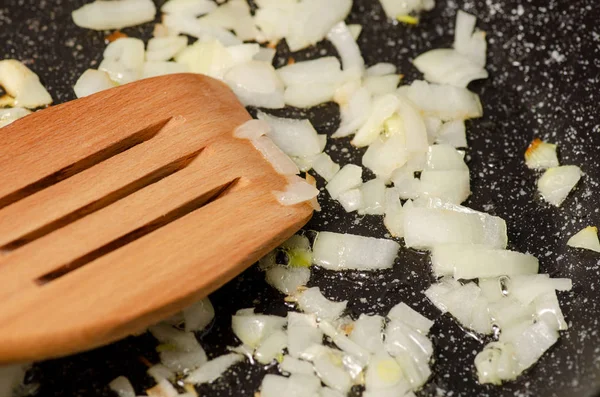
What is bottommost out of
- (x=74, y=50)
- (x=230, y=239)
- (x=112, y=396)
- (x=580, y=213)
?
(x=112, y=396)

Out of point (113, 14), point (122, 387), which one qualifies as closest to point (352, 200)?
point (122, 387)

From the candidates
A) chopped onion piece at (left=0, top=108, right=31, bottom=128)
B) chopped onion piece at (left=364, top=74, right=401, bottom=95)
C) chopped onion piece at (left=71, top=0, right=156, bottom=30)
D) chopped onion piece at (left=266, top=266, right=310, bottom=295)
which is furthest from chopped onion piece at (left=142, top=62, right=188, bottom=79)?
chopped onion piece at (left=266, top=266, right=310, bottom=295)

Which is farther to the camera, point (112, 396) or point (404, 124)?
point (404, 124)

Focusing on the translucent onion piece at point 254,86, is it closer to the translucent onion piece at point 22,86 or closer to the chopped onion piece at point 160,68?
the chopped onion piece at point 160,68

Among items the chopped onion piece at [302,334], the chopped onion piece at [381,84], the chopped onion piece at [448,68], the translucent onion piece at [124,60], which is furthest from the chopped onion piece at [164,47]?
the chopped onion piece at [302,334]

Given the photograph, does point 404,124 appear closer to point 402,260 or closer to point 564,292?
point 402,260

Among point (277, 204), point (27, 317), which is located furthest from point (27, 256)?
point (277, 204)

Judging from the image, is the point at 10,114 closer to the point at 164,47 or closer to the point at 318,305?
the point at 164,47
